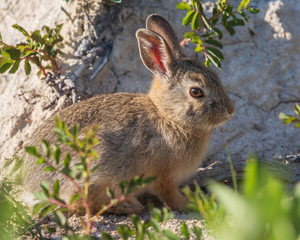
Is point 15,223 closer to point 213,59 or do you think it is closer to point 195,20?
point 213,59

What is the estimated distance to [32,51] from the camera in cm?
437

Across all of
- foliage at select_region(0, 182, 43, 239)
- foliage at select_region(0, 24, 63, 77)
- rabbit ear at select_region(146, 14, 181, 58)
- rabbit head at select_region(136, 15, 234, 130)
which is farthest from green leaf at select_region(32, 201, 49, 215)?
rabbit ear at select_region(146, 14, 181, 58)

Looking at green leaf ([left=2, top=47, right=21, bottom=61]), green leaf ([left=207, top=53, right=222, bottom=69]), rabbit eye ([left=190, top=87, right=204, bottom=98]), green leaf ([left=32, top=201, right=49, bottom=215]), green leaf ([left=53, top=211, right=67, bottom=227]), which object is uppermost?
green leaf ([left=2, top=47, right=21, bottom=61])

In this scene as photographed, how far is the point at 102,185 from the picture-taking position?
3.76 meters

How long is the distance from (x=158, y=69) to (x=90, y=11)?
4.30ft

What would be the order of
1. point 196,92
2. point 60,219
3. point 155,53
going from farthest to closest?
point 155,53 → point 196,92 → point 60,219

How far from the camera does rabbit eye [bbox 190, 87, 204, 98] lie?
3986mm

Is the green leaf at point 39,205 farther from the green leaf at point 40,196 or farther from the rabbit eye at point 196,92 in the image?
the rabbit eye at point 196,92

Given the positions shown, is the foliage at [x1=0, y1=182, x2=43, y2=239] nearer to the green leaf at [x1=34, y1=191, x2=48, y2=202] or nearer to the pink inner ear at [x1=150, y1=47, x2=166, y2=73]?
the green leaf at [x1=34, y1=191, x2=48, y2=202]

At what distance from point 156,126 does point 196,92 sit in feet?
1.59

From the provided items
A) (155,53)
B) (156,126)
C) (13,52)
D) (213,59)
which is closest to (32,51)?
(13,52)

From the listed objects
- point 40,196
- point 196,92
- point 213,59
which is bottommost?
point 40,196

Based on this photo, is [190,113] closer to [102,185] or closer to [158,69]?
[158,69]

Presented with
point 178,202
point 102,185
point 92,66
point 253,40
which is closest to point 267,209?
point 102,185
